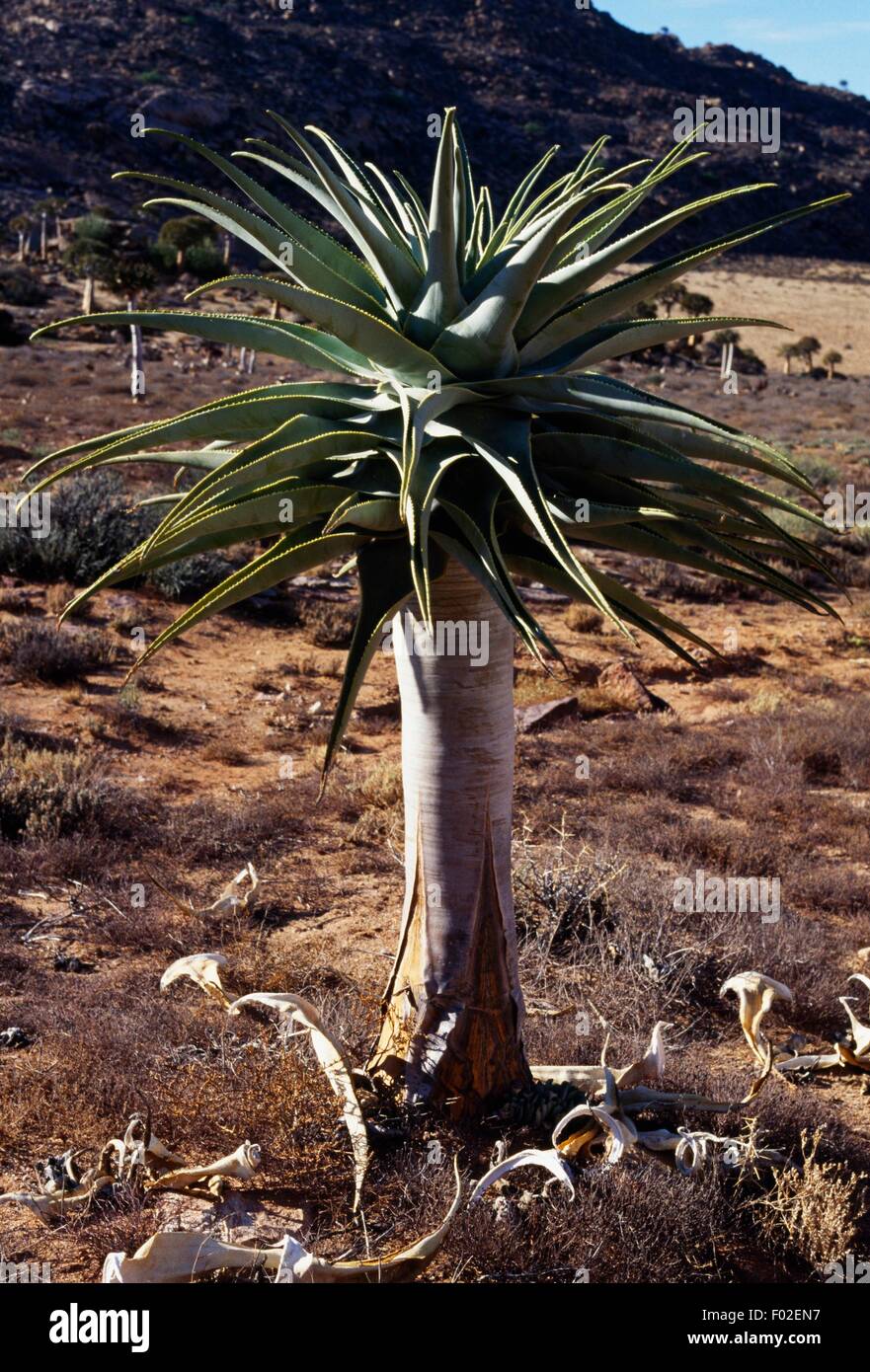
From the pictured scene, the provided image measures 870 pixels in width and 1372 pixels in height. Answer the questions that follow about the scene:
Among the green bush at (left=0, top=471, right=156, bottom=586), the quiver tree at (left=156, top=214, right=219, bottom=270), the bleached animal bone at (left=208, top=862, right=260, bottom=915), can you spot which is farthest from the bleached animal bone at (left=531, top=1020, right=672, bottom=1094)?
the quiver tree at (left=156, top=214, right=219, bottom=270)

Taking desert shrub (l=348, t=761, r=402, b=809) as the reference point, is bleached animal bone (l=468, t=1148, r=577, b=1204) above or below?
below

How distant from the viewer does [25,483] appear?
12969 mm

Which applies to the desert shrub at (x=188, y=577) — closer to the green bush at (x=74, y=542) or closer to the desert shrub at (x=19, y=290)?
the green bush at (x=74, y=542)

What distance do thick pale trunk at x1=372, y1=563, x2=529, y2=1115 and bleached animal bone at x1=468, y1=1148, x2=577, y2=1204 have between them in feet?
1.21

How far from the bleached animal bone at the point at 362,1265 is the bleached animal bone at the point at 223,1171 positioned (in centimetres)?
32

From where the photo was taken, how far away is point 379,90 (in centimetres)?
6900

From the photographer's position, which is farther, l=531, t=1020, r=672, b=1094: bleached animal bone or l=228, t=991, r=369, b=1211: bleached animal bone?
l=531, t=1020, r=672, b=1094: bleached animal bone

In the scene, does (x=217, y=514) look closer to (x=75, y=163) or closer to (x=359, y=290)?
(x=359, y=290)

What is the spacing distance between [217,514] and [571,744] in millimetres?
5810

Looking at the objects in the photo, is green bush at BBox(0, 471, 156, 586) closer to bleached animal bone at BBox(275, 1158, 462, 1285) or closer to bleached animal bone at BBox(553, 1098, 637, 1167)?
bleached animal bone at BBox(553, 1098, 637, 1167)

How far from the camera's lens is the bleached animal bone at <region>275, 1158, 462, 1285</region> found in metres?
2.60

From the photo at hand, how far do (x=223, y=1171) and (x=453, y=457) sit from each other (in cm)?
198

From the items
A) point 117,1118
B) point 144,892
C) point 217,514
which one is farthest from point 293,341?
point 144,892

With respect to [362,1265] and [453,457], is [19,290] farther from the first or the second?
[362,1265]
